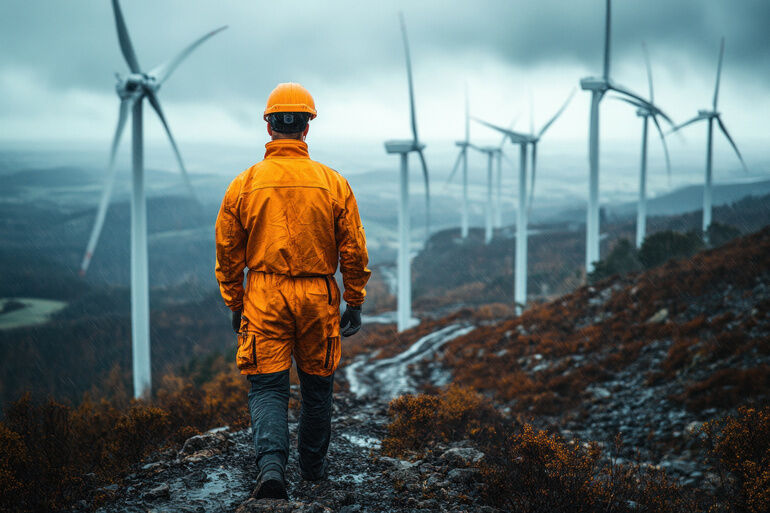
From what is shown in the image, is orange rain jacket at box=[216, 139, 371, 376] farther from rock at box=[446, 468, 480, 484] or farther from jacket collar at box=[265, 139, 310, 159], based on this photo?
rock at box=[446, 468, 480, 484]

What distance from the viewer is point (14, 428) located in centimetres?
671

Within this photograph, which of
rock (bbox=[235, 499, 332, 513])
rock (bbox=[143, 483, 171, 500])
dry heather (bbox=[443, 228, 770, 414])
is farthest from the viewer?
dry heather (bbox=[443, 228, 770, 414])

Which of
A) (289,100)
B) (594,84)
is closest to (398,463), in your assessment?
(289,100)

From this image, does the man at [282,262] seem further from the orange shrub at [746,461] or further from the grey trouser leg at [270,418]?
the orange shrub at [746,461]

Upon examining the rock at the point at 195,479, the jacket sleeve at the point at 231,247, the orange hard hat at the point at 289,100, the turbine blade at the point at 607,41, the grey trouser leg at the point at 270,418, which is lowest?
the rock at the point at 195,479

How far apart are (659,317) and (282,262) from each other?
574 inches

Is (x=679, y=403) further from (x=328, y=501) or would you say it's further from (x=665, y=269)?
(x=665, y=269)

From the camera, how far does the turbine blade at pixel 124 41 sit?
2188 centimetres

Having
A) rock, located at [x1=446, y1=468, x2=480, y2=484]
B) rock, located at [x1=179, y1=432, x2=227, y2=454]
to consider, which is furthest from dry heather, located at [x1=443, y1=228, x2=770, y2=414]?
rock, located at [x1=179, y1=432, x2=227, y2=454]

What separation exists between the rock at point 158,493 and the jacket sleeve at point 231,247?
180cm

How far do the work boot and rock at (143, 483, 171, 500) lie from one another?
106 centimetres

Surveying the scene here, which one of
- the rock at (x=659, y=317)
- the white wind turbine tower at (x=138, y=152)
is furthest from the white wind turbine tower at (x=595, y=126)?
the white wind turbine tower at (x=138, y=152)

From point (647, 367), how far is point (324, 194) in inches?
456

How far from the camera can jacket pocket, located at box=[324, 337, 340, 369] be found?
16.2ft
